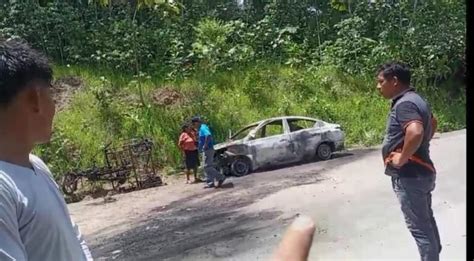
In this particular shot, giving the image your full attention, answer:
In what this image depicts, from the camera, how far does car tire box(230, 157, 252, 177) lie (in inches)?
275

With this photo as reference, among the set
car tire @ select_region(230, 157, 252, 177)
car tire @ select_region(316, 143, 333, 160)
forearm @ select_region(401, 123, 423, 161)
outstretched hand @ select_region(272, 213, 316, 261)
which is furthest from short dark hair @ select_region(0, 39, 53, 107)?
car tire @ select_region(316, 143, 333, 160)

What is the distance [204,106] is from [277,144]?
1.52 meters

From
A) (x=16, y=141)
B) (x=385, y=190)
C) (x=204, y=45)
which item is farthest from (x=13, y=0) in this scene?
(x=16, y=141)

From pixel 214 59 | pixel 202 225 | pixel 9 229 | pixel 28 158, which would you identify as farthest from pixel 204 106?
pixel 9 229

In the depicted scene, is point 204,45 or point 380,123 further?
point 204,45

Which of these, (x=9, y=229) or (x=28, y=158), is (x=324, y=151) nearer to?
(x=28, y=158)

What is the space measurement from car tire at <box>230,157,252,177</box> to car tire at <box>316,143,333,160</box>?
0.91 m

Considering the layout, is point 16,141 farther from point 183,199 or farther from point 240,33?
point 240,33

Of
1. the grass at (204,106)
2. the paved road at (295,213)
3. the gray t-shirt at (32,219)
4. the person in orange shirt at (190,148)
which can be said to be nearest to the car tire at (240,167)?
the paved road at (295,213)

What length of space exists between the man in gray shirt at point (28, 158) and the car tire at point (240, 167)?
6.02m

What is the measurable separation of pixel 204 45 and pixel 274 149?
2867 millimetres

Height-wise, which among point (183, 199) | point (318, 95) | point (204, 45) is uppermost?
point (204, 45)

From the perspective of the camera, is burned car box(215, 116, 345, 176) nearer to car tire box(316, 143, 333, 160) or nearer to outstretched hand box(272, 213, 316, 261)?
car tire box(316, 143, 333, 160)

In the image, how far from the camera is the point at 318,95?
29.1ft
